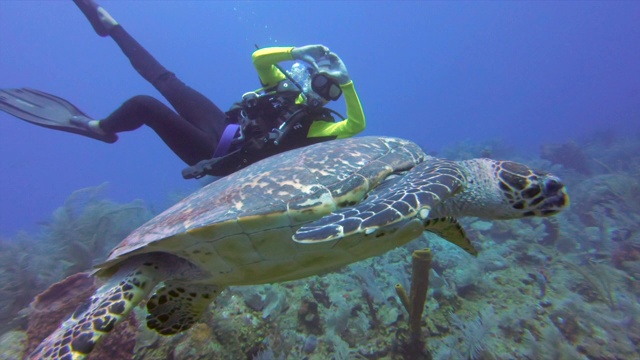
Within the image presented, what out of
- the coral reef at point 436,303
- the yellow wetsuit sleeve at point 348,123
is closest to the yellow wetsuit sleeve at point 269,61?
the yellow wetsuit sleeve at point 348,123

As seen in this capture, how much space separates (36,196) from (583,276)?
126m

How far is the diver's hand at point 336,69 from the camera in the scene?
3822 millimetres

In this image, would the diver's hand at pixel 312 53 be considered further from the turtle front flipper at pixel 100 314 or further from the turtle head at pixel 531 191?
the turtle front flipper at pixel 100 314

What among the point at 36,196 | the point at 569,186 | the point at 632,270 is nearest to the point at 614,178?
the point at 569,186

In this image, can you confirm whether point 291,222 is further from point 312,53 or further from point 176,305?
point 312,53

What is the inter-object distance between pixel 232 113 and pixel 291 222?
3197 millimetres

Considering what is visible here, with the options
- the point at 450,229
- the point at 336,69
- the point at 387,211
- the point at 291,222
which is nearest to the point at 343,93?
the point at 336,69

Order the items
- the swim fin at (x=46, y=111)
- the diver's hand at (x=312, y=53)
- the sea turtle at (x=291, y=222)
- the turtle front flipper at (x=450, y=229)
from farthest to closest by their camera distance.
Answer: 1. the swim fin at (x=46, y=111)
2. the diver's hand at (x=312, y=53)
3. the turtle front flipper at (x=450, y=229)
4. the sea turtle at (x=291, y=222)

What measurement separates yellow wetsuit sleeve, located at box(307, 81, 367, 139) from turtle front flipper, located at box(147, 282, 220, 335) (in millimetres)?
2419

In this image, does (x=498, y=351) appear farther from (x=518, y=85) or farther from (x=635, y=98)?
(x=518, y=85)

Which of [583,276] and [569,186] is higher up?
[583,276]

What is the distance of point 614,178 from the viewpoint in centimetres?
871

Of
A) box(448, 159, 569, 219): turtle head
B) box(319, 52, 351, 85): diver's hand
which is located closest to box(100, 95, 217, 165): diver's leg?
box(319, 52, 351, 85): diver's hand

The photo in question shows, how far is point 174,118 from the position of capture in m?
4.83
